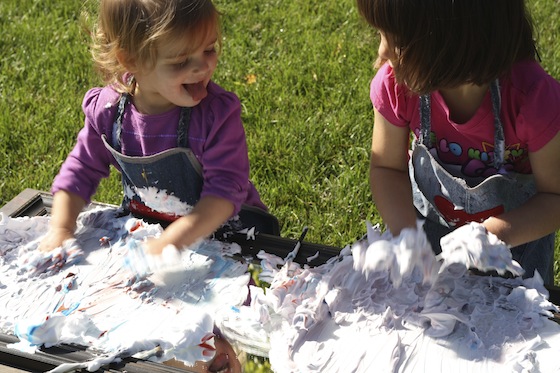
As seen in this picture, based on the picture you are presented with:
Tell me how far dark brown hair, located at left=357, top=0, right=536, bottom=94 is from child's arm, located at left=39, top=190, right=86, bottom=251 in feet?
2.98

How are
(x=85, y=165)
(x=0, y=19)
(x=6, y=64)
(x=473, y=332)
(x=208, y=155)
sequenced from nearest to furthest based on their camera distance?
1. (x=473, y=332)
2. (x=208, y=155)
3. (x=85, y=165)
4. (x=6, y=64)
5. (x=0, y=19)

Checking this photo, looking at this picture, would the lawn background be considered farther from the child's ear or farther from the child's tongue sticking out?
the child's tongue sticking out

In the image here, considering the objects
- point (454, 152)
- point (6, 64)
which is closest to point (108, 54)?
point (454, 152)

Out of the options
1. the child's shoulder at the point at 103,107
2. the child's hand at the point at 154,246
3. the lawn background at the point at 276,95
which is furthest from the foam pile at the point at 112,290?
the lawn background at the point at 276,95

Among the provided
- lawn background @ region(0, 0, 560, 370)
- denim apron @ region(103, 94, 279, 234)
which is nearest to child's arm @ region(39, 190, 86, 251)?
denim apron @ region(103, 94, 279, 234)

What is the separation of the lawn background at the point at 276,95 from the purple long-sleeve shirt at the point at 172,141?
464 mm

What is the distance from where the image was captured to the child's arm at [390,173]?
1.76m

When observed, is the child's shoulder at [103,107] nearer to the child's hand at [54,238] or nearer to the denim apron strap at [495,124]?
the child's hand at [54,238]

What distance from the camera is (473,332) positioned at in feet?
4.83

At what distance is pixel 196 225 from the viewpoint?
5.78ft

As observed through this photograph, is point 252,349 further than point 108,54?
No

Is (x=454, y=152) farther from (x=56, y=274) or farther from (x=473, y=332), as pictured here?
(x=56, y=274)

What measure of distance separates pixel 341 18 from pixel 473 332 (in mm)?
2248

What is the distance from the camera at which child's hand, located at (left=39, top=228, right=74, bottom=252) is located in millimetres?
1855
